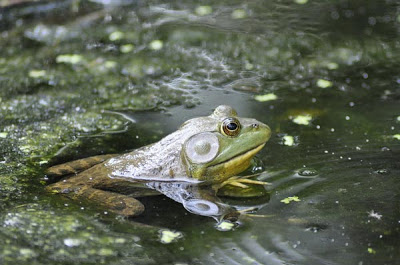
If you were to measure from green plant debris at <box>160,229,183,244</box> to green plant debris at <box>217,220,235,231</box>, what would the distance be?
0.85 feet

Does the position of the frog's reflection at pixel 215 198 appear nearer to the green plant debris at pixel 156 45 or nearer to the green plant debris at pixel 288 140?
the green plant debris at pixel 288 140

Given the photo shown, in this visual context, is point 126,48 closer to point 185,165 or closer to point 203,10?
point 203,10

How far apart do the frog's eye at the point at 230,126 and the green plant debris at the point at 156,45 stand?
2.61 meters

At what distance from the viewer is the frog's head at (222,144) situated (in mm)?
4340

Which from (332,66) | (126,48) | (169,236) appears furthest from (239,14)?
(169,236)

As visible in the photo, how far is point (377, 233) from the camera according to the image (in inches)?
140

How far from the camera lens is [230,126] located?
4320 millimetres

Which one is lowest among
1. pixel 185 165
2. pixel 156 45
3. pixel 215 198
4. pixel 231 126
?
pixel 215 198

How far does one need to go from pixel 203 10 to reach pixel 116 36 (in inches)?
48.6

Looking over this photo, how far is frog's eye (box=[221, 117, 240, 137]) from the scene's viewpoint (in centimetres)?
431

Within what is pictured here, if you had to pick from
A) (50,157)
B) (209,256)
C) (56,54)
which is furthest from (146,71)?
(209,256)

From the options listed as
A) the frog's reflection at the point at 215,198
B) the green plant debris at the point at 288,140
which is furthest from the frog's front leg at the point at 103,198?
the green plant debris at the point at 288,140

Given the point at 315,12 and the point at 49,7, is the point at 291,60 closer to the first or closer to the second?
the point at 315,12

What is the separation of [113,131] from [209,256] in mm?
2088
